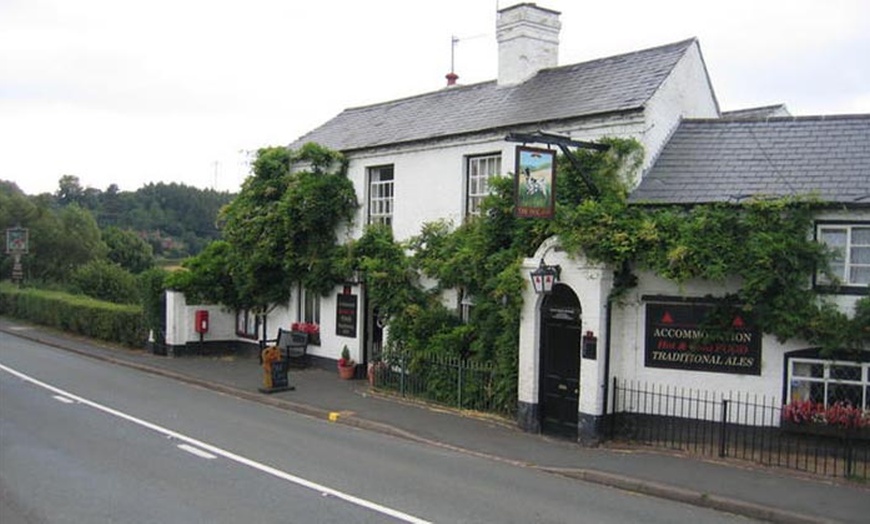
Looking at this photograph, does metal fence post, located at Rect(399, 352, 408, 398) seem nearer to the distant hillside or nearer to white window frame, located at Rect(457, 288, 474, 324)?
white window frame, located at Rect(457, 288, 474, 324)

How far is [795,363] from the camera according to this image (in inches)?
486

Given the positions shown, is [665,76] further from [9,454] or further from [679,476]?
[9,454]

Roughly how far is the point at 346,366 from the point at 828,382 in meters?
11.7

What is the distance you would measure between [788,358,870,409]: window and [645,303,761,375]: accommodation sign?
0.59m

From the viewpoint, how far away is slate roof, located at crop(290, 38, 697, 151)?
1555 centimetres

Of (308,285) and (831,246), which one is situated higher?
(831,246)

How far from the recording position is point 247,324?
2483 centimetres

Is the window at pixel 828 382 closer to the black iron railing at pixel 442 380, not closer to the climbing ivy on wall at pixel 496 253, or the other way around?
the climbing ivy on wall at pixel 496 253

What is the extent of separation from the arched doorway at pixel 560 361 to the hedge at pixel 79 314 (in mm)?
16560

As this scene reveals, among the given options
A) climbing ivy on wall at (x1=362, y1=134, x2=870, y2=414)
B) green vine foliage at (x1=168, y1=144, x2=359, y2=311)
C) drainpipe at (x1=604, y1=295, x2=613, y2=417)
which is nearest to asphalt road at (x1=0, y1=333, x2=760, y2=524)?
drainpipe at (x1=604, y1=295, x2=613, y2=417)

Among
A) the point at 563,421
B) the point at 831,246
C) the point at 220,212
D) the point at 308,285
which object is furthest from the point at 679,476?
the point at 220,212

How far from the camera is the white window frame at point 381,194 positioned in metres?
20.3

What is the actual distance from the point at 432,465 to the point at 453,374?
4638 mm

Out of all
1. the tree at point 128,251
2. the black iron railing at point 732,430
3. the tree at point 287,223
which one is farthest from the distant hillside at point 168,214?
the black iron railing at point 732,430
